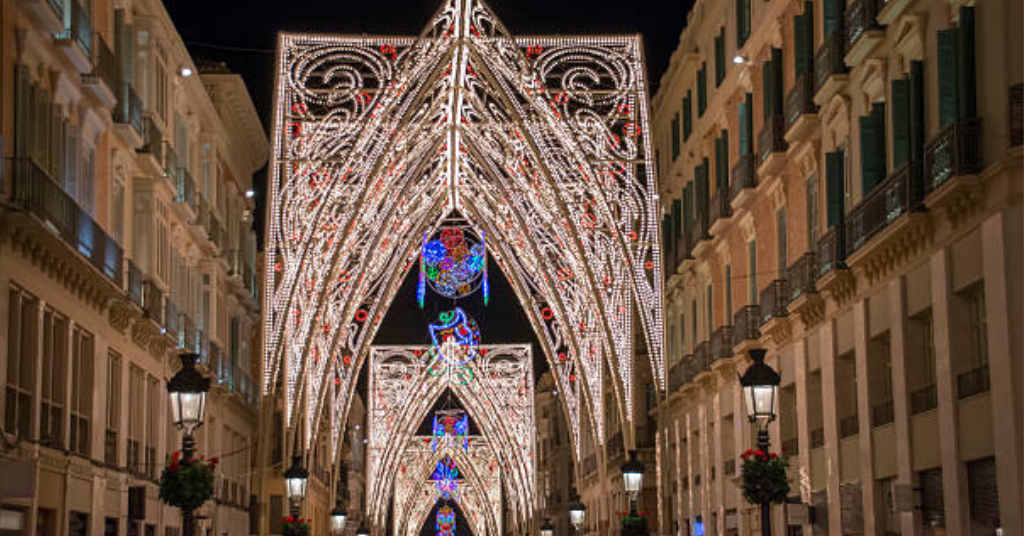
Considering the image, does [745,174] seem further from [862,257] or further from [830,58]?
[862,257]

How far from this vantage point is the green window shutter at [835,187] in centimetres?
2902

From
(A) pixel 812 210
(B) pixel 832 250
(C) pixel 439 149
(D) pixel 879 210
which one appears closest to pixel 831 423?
(B) pixel 832 250

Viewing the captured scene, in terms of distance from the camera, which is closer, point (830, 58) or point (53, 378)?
point (53, 378)

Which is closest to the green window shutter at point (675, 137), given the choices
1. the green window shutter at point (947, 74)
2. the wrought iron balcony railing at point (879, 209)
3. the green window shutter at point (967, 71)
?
the wrought iron balcony railing at point (879, 209)

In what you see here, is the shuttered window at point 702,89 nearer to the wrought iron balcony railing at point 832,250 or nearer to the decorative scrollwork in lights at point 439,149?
the decorative scrollwork in lights at point 439,149

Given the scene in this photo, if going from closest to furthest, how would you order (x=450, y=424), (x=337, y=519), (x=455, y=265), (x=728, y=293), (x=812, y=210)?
(x=812, y=210)
(x=728, y=293)
(x=455, y=265)
(x=337, y=519)
(x=450, y=424)

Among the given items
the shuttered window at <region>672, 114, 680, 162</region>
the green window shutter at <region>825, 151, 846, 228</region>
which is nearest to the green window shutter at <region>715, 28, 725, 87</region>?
the shuttered window at <region>672, 114, 680, 162</region>

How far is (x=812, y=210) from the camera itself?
3164 cm

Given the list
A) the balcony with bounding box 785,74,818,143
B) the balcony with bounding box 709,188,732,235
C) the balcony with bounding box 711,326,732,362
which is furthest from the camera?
the balcony with bounding box 709,188,732,235

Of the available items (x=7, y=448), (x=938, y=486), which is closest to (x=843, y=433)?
(x=938, y=486)

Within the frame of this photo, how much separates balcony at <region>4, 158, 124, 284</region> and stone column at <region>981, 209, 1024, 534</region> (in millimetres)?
12799

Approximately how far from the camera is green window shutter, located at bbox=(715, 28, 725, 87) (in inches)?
1587

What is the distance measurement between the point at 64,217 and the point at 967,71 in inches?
535

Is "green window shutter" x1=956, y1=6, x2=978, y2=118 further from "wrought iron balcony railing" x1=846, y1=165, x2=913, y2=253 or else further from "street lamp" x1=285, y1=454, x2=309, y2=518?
"street lamp" x1=285, y1=454, x2=309, y2=518
